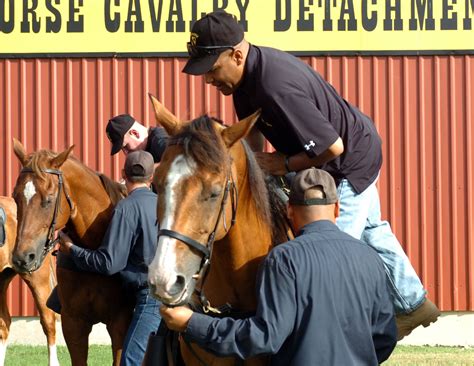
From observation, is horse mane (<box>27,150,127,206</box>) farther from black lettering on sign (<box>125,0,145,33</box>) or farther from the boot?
black lettering on sign (<box>125,0,145,33</box>)

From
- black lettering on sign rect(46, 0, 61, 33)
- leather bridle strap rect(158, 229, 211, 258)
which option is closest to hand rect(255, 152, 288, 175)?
leather bridle strap rect(158, 229, 211, 258)

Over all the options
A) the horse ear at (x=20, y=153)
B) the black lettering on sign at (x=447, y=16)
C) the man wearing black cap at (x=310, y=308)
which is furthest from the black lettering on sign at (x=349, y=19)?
the man wearing black cap at (x=310, y=308)

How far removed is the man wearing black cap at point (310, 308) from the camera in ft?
13.8

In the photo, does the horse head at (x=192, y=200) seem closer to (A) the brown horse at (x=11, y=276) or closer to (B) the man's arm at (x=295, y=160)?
(B) the man's arm at (x=295, y=160)

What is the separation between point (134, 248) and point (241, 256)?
8.94ft

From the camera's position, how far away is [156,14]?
46.8 feet

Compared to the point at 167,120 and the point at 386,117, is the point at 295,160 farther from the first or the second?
the point at 386,117

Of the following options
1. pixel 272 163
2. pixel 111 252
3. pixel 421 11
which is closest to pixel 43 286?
pixel 111 252

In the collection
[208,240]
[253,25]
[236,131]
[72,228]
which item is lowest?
[72,228]

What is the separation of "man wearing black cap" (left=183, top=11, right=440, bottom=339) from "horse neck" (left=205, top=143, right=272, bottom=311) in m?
0.38

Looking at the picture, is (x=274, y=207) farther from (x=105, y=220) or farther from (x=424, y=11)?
(x=424, y=11)

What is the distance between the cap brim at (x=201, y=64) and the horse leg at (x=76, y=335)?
3.22 meters

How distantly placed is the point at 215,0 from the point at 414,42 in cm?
258

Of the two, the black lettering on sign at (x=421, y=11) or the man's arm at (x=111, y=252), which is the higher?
the black lettering on sign at (x=421, y=11)
